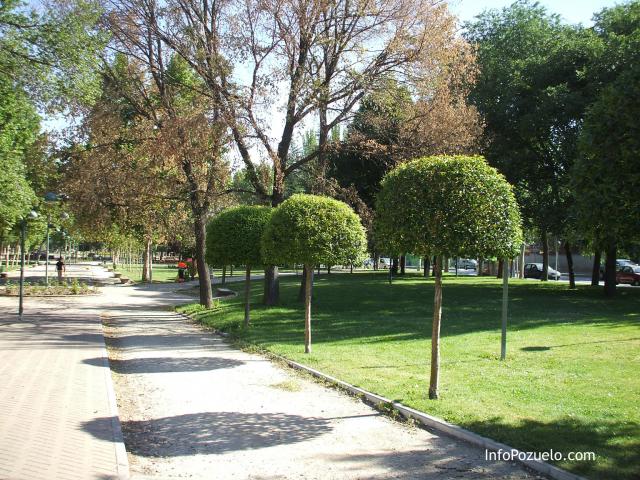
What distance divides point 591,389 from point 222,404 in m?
5.27

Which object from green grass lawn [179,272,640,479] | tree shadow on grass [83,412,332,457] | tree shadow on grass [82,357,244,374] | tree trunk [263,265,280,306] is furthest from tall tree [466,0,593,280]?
tree shadow on grass [83,412,332,457]

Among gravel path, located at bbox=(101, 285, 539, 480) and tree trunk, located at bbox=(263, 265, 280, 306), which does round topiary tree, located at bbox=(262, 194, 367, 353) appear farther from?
tree trunk, located at bbox=(263, 265, 280, 306)

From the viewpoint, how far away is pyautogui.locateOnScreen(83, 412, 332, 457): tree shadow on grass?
616 cm

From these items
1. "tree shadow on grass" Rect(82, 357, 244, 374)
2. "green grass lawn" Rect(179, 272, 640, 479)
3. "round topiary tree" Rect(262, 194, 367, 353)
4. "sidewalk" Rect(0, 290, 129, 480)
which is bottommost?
"tree shadow on grass" Rect(82, 357, 244, 374)

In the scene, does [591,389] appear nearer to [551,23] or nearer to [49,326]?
[49,326]

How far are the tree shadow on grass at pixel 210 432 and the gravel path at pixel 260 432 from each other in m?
0.01

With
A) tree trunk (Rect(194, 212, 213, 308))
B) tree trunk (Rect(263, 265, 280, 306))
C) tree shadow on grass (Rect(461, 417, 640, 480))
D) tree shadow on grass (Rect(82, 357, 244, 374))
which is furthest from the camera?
tree trunk (Rect(194, 212, 213, 308))

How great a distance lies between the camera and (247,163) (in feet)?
66.2

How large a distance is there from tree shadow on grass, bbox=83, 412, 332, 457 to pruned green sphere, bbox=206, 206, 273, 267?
8.33m

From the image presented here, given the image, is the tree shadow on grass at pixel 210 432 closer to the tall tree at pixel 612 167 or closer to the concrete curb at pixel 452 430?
the concrete curb at pixel 452 430

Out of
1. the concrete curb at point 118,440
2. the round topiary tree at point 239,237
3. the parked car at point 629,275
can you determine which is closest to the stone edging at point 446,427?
the concrete curb at point 118,440

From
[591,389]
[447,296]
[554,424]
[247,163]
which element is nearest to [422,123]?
[247,163]

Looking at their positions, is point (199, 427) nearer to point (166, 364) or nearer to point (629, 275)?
point (166, 364)

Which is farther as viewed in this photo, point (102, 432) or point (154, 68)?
point (154, 68)
